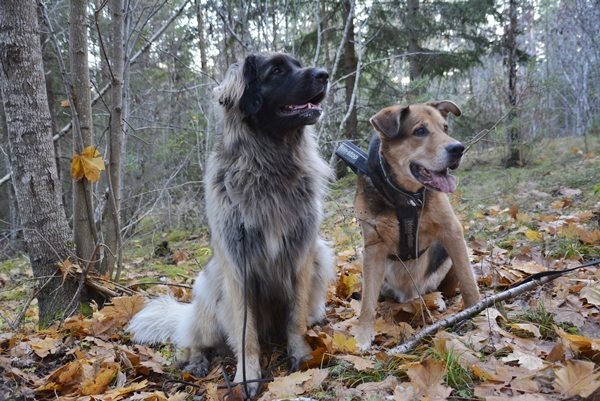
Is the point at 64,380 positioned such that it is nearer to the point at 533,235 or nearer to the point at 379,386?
the point at 379,386

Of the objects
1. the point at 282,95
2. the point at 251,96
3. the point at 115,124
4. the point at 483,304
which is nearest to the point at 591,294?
the point at 483,304

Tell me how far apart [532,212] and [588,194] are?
1094 mm

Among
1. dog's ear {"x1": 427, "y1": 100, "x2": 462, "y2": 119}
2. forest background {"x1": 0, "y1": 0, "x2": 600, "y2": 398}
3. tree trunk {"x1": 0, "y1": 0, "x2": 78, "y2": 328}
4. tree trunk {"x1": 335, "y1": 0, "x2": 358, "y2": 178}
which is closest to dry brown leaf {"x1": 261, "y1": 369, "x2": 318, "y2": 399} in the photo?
dog's ear {"x1": 427, "y1": 100, "x2": 462, "y2": 119}

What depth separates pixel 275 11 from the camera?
834 cm

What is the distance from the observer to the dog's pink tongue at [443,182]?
2.91 metres

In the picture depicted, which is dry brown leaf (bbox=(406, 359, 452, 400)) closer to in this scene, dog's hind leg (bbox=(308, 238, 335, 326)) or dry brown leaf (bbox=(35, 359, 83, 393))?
dog's hind leg (bbox=(308, 238, 335, 326))

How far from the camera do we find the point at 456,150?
290 cm

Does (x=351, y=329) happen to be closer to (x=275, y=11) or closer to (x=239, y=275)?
(x=239, y=275)

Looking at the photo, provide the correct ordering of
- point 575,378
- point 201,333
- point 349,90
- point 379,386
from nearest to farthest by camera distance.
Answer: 1. point 575,378
2. point 379,386
3. point 201,333
4. point 349,90

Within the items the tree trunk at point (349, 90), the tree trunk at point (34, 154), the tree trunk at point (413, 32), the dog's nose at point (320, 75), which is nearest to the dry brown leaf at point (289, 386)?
the dog's nose at point (320, 75)

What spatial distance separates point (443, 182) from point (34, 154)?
3465mm

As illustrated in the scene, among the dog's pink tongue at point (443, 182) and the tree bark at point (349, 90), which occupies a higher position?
the tree bark at point (349, 90)

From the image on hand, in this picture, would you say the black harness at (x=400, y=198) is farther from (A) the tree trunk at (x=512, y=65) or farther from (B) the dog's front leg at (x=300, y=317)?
(A) the tree trunk at (x=512, y=65)

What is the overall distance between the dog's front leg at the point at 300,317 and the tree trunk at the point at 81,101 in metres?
2.17
